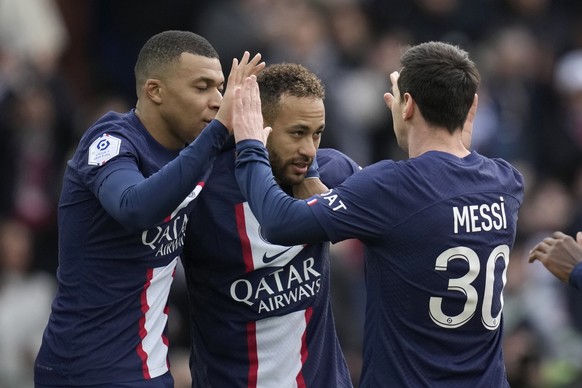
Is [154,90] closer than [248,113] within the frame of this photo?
No

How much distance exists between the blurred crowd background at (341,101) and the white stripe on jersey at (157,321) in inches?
142

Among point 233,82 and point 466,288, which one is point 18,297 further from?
point 466,288

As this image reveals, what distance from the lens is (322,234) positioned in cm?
540

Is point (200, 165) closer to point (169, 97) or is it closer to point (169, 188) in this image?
point (169, 188)

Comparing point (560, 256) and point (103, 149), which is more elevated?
point (103, 149)

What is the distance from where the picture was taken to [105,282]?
579cm

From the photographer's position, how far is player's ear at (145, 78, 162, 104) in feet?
19.6

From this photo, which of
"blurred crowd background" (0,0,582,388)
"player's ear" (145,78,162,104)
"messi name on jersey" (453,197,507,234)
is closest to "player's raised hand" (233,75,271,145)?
"player's ear" (145,78,162,104)

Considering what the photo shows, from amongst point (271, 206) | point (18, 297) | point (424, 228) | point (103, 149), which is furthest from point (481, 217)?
point (18, 297)

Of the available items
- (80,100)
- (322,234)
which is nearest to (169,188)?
(322,234)

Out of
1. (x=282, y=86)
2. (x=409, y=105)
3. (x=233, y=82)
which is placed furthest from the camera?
(x=282, y=86)

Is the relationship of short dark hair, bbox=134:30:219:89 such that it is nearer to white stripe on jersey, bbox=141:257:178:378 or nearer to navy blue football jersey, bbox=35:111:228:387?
navy blue football jersey, bbox=35:111:228:387

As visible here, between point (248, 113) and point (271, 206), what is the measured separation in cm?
45

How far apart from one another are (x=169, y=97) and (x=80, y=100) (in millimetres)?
7230
